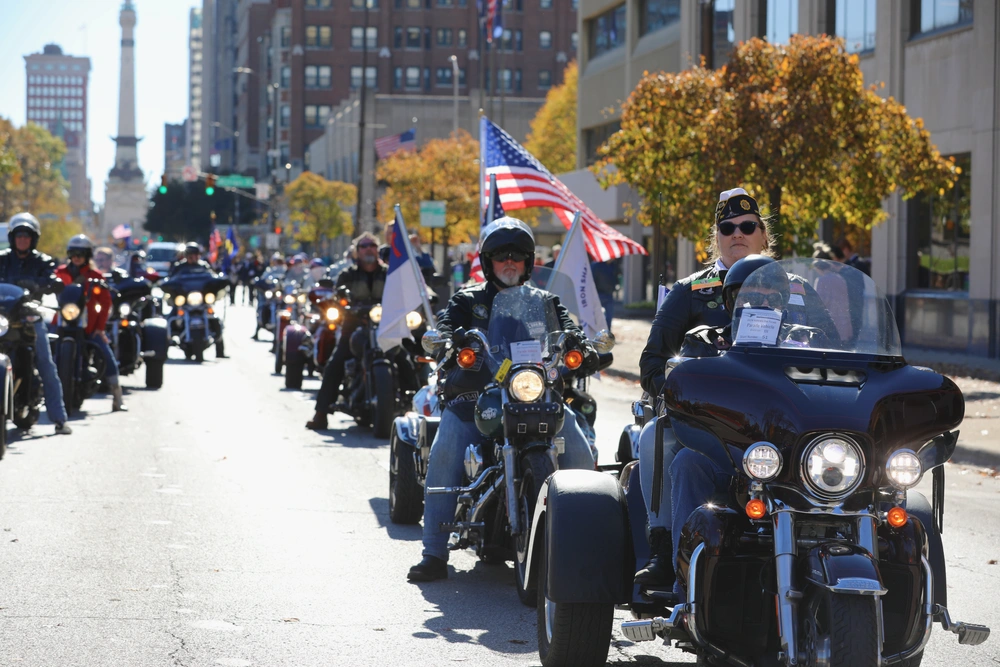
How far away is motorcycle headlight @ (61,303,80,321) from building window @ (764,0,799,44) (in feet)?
65.6

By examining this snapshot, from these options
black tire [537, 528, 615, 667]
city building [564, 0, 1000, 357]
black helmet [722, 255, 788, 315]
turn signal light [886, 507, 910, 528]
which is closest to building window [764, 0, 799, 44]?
city building [564, 0, 1000, 357]

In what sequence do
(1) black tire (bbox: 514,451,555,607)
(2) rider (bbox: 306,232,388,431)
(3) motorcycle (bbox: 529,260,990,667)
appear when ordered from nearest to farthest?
(3) motorcycle (bbox: 529,260,990,667)
(1) black tire (bbox: 514,451,555,607)
(2) rider (bbox: 306,232,388,431)

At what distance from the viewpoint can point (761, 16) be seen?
33844 millimetres

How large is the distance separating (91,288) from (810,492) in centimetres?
1213

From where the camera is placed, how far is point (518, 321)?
709 centimetres

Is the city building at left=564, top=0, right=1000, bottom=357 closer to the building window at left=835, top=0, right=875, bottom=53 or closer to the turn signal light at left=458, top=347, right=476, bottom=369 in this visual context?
the building window at left=835, top=0, right=875, bottom=53

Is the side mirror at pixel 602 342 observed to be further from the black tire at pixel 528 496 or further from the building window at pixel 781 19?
the building window at pixel 781 19

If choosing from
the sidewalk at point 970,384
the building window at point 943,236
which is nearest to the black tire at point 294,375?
the sidewalk at point 970,384

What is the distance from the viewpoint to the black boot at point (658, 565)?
5.00m

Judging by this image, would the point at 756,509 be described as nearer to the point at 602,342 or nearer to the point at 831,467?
the point at 831,467

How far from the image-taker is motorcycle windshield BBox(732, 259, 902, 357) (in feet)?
14.9

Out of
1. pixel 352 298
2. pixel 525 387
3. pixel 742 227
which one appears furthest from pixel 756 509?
pixel 352 298

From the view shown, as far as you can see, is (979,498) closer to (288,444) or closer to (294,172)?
(288,444)

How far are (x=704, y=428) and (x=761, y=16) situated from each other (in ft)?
→ 101
